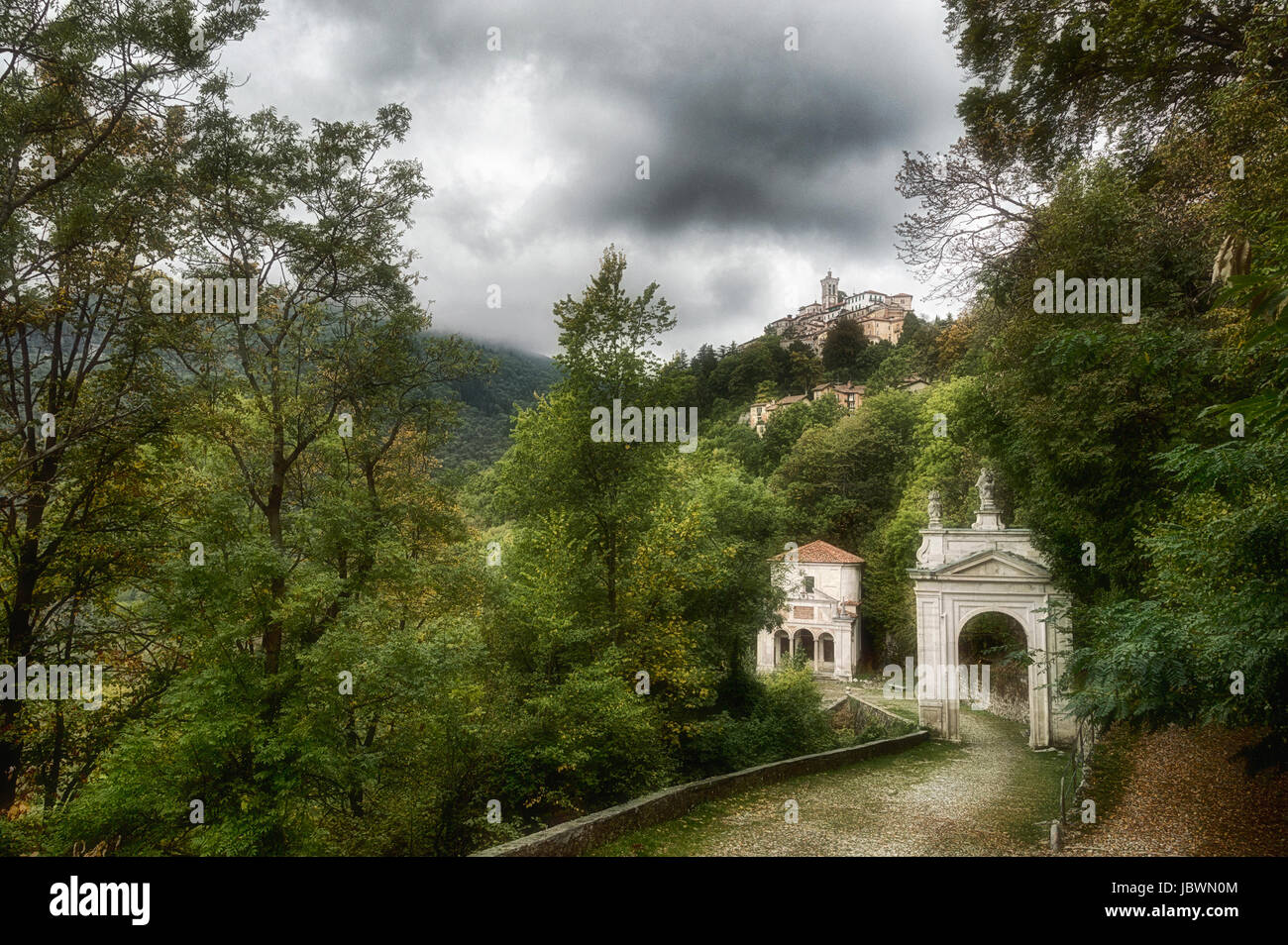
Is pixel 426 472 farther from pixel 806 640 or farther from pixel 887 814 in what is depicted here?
pixel 806 640

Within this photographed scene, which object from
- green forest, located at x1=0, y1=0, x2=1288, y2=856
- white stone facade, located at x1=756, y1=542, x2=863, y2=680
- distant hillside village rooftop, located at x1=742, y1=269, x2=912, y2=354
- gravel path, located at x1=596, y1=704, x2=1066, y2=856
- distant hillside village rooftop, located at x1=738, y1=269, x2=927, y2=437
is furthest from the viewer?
distant hillside village rooftop, located at x1=742, y1=269, x2=912, y2=354

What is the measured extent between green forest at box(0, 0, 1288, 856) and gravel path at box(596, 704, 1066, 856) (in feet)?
5.43

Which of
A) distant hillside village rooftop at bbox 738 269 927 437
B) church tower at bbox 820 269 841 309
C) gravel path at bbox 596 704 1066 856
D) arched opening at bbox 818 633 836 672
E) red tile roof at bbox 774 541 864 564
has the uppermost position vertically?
church tower at bbox 820 269 841 309

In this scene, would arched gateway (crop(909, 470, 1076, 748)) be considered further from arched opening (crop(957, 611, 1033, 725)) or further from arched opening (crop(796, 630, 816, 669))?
arched opening (crop(796, 630, 816, 669))

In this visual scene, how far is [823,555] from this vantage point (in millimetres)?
38406

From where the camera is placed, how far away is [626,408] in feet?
47.3

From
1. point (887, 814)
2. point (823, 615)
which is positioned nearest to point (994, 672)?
point (823, 615)

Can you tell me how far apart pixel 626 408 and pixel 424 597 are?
19.5 feet

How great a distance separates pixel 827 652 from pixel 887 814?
2804 centimetres

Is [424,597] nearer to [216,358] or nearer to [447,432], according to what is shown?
[447,432]

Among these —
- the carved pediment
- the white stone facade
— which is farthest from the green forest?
the white stone facade

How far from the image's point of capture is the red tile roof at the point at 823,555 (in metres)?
38.0

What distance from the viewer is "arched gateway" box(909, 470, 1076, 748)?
1947cm

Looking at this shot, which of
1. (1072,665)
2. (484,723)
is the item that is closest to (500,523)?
(484,723)
